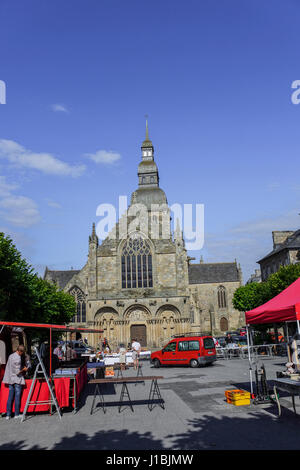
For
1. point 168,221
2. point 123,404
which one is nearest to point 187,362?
point 123,404

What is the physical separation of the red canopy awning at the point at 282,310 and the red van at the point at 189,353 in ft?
33.5

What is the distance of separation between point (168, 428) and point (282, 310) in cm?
377

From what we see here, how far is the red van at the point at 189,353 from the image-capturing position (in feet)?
67.3

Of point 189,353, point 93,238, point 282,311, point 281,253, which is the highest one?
point 93,238

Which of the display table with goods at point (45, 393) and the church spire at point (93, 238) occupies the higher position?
the church spire at point (93, 238)

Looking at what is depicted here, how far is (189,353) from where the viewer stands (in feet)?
68.3

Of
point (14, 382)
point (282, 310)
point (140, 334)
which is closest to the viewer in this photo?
point (282, 310)

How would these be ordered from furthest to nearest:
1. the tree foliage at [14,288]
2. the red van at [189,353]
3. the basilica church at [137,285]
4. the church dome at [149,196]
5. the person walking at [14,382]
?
the church dome at [149,196] < the basilica church at [137,285] < the red van at [189,353] < the tree foliage at [14,288] < the person walking at [14,382]

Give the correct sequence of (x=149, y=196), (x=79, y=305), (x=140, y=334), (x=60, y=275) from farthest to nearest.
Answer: (x=60, y=275) → (x=149, y=196) → (x=79, y=305) → (x=140, y=334)

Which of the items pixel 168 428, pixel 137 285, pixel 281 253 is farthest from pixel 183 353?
pixel 281 253

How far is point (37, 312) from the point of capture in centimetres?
2530

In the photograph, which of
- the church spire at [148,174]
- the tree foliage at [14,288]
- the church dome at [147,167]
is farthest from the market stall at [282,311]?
the church dome at [147,167]

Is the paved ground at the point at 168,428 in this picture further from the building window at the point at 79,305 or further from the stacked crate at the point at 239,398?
the building window at the point at 79,305

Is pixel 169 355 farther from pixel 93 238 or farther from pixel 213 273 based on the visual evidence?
pixel 213 273
